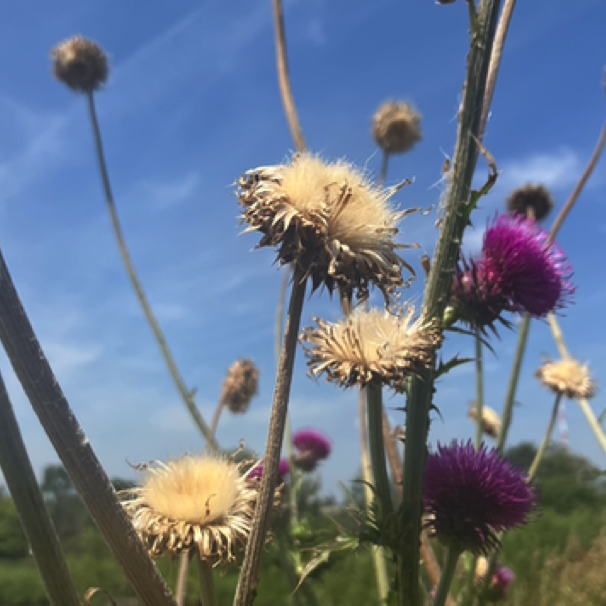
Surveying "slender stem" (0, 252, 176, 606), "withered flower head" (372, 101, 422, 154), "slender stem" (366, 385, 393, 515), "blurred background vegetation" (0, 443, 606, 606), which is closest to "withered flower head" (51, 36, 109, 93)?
"withered flower head" (372, 101, 422, 154)

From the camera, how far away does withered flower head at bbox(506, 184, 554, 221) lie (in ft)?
9.41

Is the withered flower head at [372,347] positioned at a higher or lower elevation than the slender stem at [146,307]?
lower

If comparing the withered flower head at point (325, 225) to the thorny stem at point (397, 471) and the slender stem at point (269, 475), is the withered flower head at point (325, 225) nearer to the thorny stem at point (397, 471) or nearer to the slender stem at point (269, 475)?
the slender stem at point (269, 475)

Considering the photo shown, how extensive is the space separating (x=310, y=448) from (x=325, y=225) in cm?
282

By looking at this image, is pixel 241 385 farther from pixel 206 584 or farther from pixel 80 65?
pixel 206 584

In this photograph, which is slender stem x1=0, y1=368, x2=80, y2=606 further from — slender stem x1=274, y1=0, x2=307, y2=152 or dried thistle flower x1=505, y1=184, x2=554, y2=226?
dried thistle flower x1=505, y1=184, x2=554, y2=226

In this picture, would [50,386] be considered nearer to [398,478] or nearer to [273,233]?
[273,233]

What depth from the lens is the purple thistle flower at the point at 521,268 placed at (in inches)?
48.8

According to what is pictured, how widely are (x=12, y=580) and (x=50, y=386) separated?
493 cm

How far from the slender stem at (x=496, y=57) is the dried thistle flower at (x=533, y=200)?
1873 millimetres

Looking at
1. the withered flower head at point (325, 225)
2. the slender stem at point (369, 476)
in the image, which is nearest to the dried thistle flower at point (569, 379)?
the slender stem at point (369, 476)

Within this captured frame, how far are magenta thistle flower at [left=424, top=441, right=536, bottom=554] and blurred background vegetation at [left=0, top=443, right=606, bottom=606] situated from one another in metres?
1.04

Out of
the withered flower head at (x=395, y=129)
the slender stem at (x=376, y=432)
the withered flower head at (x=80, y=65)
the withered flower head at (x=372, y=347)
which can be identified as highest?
the withered flower head at (x=80, y=65)

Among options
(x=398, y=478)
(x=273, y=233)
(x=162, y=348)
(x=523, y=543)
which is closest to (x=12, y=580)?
(x=162, y=348)
